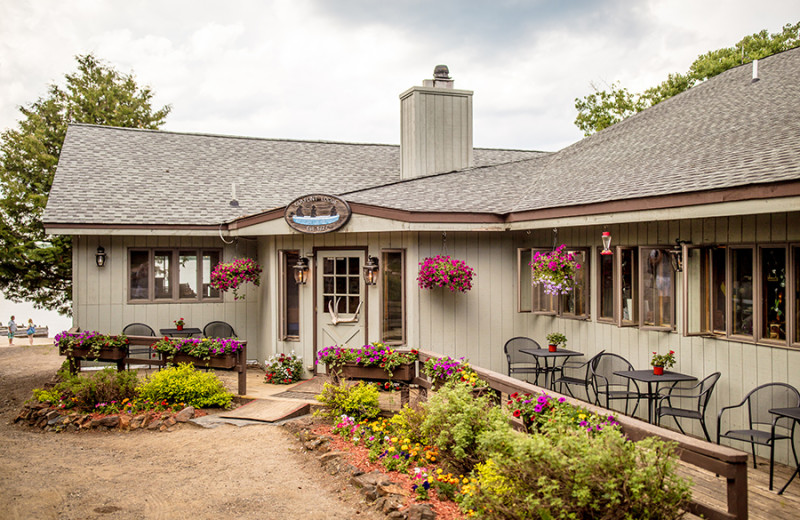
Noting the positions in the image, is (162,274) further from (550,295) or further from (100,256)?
(550,295)

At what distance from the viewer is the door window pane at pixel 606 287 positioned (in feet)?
26.5

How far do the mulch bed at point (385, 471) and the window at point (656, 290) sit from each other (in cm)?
371

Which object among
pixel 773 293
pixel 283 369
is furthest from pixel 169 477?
pixel 773 293

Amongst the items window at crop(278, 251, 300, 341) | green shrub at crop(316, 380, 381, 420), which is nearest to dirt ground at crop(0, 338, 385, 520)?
green shrub at crop(316, 380, 381, 420)

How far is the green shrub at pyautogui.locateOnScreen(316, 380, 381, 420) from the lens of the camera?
7.13m

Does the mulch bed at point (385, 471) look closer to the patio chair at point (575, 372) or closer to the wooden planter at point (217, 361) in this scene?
the wooden planter at point (217, 361)

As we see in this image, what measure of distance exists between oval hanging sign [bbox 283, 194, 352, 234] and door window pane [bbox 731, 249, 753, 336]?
4970 mm

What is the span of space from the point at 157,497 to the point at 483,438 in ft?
9.39

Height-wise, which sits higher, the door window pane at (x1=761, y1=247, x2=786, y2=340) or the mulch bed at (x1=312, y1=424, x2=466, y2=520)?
the door window pane at (x1=761, y1=247, x2=786, y2=340)

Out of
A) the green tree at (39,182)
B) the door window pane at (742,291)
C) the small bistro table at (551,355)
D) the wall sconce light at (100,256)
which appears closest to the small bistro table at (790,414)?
the door window pane at (742,291)

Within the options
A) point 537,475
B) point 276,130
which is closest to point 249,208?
point 537,475

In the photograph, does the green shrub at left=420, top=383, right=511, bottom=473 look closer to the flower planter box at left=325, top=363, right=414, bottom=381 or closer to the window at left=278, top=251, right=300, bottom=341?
the flower planter box at left=325, top=363, right=414, bottom=381

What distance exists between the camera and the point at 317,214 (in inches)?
362

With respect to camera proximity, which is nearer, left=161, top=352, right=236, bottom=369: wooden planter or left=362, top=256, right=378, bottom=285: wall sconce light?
left=161, top=352, right=236, bottom=369: wooden planter
